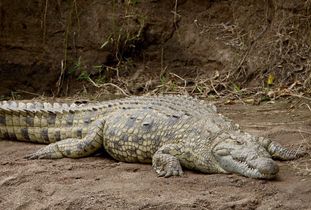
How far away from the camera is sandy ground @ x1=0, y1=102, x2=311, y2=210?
4.62m

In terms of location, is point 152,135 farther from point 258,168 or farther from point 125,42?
point 125,42

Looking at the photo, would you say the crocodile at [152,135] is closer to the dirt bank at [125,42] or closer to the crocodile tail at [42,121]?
the crocodile tail at [42,121]

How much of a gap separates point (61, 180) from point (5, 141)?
4.90ft

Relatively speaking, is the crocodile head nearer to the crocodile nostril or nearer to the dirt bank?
the crocodile nostril

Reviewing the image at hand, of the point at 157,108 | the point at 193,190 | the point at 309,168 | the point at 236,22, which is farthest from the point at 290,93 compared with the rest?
the point at 193,190

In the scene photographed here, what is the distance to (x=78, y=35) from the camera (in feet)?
30.5

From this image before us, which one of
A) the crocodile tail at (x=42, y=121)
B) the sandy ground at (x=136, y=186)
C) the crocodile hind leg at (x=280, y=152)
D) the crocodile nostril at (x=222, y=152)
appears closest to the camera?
the sandy ground at (x=136, y=186)

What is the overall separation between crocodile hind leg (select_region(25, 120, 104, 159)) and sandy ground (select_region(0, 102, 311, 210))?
82mm

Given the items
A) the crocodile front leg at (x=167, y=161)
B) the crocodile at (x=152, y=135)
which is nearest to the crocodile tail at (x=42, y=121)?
the crocodile at (x=152, y=135)

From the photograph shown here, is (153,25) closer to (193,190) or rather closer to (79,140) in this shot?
(79,140)

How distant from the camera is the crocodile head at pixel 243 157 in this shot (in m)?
4.92

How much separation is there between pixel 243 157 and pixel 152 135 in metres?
0.89

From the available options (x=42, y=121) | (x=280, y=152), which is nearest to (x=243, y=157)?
(x=280, y=152)

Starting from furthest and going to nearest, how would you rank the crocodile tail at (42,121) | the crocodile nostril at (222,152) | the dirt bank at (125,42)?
the dirt bank at (125,42) < the crocodile tail at (42,121) < the crocodile nostril at (222,152)
